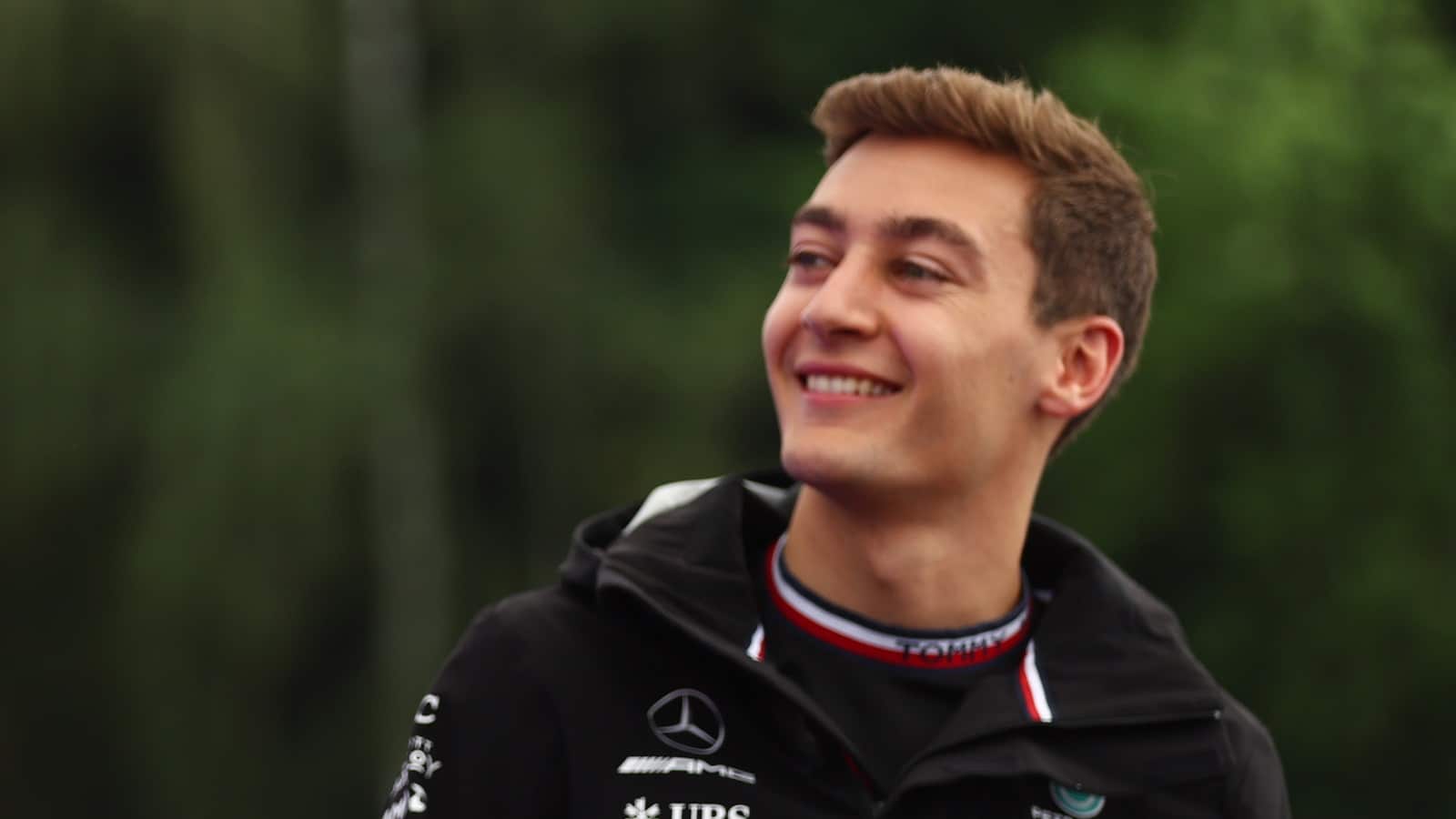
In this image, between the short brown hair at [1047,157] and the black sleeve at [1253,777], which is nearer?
the black sleeve at [1253,777]

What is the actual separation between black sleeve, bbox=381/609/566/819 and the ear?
689mm

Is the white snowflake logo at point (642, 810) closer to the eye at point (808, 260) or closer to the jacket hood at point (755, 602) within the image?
the jacket hood at point (755, 602)

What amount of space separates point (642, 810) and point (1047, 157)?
2.90 feet

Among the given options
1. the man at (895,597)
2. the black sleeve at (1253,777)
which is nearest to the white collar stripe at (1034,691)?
the man at (895,597)

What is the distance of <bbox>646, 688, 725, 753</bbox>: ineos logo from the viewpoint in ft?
6.73

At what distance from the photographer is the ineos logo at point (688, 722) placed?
205 cm

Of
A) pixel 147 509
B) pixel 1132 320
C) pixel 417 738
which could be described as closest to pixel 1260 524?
pixel 147 509

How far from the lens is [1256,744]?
2.22 metres

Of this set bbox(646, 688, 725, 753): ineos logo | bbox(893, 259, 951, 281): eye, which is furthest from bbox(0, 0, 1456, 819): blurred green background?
bbox(646, 688, 725, 753): ineos logo

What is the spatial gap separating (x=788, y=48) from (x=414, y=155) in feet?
5.74

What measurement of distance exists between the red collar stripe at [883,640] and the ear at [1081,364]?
28 centimetres

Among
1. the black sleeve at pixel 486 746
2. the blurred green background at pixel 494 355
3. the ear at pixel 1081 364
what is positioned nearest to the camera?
the black sleeve at pixel 486 746

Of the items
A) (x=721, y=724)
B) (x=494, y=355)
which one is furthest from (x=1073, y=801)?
(x=494, y=355)

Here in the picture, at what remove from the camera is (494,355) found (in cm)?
833
